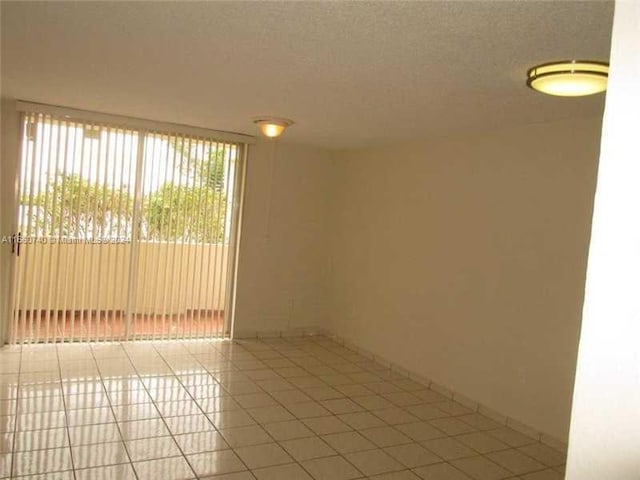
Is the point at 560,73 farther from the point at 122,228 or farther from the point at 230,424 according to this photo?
the point at 122,228

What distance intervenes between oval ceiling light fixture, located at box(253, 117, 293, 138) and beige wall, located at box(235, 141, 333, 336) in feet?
4.63

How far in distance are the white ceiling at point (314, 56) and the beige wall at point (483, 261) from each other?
40 centimetres

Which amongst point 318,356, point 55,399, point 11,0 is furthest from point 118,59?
point 318,356

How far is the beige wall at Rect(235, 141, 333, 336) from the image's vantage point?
245 inches

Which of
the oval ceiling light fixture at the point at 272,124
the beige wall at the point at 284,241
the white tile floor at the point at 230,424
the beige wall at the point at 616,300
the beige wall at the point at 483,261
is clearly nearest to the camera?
the beige wall at the point at 616,300

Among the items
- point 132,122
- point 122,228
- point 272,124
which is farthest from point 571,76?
point 122,228

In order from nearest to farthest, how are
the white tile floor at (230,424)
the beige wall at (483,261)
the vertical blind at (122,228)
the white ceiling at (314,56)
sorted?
the white ceiling at (314,56) → the white tile floor at (230,424) → the beige wall at (483,261) → the vertical blind at (122,228)

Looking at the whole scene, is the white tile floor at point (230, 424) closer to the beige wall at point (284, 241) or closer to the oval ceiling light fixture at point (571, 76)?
the beige wall at point (284, 241)

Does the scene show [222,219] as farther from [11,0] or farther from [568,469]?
Answer: [568,469]

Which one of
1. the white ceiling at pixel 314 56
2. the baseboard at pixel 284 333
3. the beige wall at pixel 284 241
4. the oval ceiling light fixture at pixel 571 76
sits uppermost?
the white ceiling at pixel 314 56

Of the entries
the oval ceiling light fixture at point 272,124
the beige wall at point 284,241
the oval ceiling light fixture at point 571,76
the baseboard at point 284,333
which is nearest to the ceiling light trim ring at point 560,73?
the oval ceiling light fixture at point 571,76

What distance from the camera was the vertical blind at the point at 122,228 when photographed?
509cm

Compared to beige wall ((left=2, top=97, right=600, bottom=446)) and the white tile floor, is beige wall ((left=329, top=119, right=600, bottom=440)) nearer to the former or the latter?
beige wall ((left=2, top=97, right=600, bottom=446))

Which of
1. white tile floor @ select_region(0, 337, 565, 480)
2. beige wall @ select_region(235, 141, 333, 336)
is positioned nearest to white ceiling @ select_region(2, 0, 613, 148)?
beige wall @ select_region(235, 141, 333, 336)
